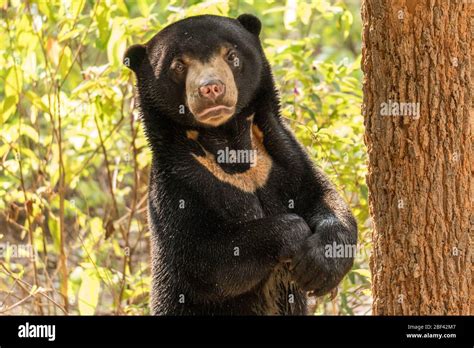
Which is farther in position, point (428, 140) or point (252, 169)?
point (252, 169)

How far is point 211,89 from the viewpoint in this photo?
406 cm

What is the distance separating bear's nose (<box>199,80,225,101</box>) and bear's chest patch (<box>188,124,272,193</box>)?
12.4 inches

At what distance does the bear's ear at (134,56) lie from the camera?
14.6 feet

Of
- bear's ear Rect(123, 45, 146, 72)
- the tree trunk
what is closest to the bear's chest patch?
bear's ear Rect(123, 45, 146, 72)

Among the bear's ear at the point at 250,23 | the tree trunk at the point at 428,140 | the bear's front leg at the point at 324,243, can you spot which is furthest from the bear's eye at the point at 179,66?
the tree trunk at the point at 428,140

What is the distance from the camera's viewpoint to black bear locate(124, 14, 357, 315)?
13.2 ft

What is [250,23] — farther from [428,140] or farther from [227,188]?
[428,140]

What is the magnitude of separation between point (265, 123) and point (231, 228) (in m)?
0.68

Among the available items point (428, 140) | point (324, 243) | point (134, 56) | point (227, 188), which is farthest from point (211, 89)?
point (428, 140)

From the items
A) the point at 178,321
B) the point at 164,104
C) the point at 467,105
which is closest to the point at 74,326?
the point at 178,321

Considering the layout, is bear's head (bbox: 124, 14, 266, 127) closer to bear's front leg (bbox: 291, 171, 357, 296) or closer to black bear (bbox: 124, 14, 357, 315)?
black bear (bbox: 124, 14, 357, 315)

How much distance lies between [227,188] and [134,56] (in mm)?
863

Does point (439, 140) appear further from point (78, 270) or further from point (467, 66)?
point (78, 270)

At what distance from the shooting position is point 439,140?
12.3 feet
